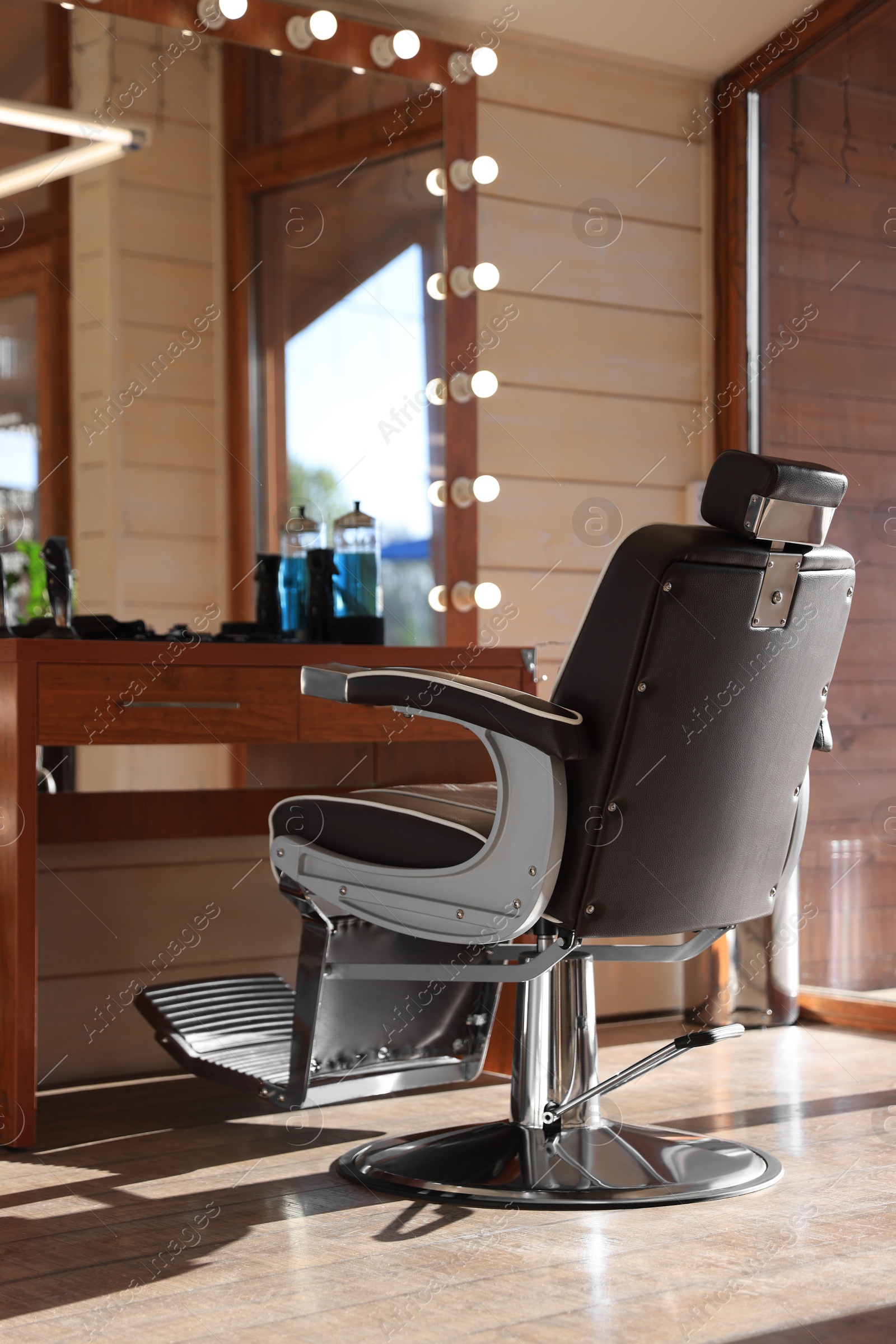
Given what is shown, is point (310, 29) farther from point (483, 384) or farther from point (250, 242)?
point (483, 384)

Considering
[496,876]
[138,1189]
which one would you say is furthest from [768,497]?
[138,1189]

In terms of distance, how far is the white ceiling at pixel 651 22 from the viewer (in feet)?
10.9

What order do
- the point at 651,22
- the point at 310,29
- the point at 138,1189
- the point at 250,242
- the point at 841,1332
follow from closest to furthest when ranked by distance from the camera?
the point at 841,1332, the point at 138,1189, the point at 250,242, the point at 310,29, the point at 651,22

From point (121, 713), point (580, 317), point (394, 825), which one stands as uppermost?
point (580, 317)

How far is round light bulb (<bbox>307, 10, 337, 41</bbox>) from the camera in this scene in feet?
10.2

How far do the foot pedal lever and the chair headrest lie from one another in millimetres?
597

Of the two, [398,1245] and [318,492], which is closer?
[398,1245]

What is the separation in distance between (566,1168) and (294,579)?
1306mm

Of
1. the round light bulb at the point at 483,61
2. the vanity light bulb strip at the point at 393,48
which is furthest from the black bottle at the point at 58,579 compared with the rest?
the round light bulb at the point at 483,61

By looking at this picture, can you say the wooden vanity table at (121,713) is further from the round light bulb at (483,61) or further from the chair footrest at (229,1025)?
the round light bulb at (483,61)

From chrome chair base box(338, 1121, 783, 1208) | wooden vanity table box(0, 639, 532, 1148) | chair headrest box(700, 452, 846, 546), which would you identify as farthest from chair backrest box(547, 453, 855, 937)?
wooden vanity table box(0, 639, 532, 1148)

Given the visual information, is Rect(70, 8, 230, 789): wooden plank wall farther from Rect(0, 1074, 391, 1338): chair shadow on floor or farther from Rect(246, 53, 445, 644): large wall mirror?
Rect(0, 1074, 391, 1338): chair shadow on floor

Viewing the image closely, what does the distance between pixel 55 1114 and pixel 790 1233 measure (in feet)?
4.16

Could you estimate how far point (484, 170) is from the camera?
10.8 feet
